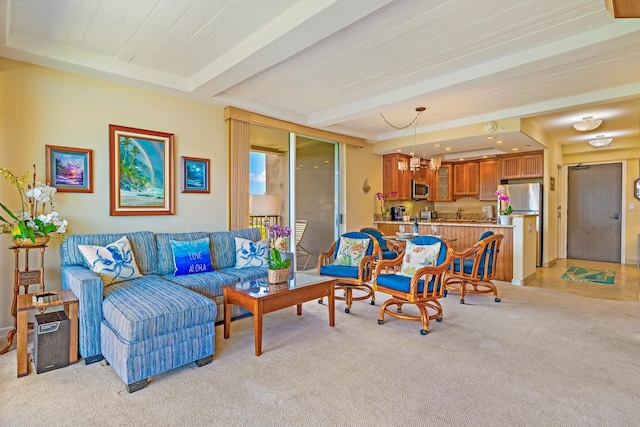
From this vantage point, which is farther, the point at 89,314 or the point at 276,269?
the point at 276,269

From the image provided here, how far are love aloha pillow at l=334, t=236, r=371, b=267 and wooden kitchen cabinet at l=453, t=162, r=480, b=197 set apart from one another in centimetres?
493

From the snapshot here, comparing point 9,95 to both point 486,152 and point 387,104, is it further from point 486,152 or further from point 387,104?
point 486,152

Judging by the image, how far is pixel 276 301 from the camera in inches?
114

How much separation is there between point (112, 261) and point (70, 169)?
1.12 meters

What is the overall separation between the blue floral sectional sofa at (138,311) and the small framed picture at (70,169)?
55 centimetres

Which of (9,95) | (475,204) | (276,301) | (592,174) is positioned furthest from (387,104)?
(592,174)

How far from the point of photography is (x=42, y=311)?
2.53 m

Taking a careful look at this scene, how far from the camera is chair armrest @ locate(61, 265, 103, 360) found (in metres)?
2.56

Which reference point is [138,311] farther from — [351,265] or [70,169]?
[351,265]

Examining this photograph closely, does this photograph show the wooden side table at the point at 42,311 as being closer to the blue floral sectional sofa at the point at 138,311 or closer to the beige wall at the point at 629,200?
the blue floral sectional sofa at the point at 138,311

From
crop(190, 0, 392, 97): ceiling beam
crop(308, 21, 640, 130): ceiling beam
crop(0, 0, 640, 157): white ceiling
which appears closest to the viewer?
crop(190, 0, 392, 97): ceiling beam

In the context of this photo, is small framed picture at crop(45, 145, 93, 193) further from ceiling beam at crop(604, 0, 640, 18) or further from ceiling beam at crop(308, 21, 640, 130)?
ceiling beam at crop(604, 0, 640, 18)

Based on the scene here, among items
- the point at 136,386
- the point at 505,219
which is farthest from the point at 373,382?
the point at 505,219

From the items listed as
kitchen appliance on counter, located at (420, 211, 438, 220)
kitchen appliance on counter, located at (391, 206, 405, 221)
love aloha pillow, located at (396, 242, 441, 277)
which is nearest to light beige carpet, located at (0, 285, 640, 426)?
love aloha pillow, located at (396, 242, 441, 277)
